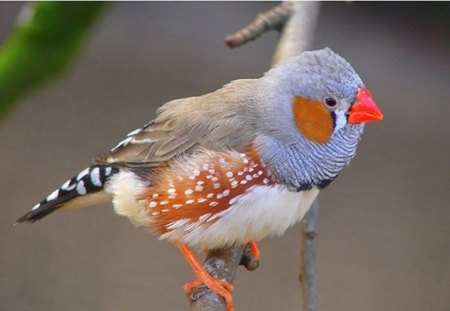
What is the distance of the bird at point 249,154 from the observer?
1341 mm

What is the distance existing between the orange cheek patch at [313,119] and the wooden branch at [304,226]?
0.51 feet

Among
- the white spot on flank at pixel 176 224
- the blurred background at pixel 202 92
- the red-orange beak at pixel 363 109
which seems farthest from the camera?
the blurred background at pixel 202 92

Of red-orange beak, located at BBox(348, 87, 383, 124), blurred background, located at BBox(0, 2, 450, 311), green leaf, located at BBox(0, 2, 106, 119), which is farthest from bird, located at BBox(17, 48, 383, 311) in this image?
blurred background, located at BBox(0, 2, 450, 311)

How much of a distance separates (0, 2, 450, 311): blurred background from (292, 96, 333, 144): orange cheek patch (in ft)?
3.73

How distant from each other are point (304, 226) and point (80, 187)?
1.19ft

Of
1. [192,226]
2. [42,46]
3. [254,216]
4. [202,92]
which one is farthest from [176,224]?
[202,92]

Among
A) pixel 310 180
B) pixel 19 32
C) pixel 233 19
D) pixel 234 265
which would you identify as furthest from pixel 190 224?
pixel 233 19

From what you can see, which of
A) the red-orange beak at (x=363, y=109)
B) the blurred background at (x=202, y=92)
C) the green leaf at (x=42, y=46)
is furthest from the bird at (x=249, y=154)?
the blurred background at (x=202, y=92)

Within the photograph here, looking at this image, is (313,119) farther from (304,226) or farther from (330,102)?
(304,226)

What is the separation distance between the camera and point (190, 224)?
142 centimetres

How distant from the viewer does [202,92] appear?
2.76m

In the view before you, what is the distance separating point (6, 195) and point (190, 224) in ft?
4.43

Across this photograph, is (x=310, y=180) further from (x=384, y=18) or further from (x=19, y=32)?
(x=384, y=18)

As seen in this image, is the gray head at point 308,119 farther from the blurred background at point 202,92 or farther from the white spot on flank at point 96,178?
the blurred background at point 202,92
